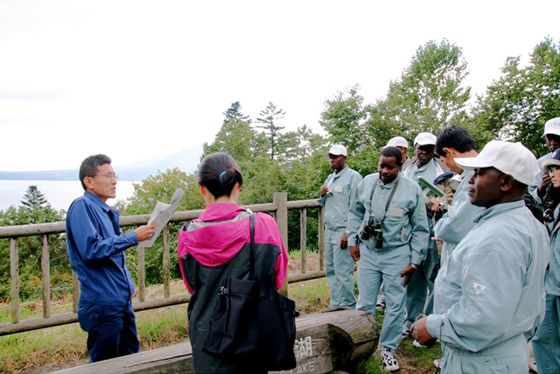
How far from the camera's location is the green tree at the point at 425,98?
35781mm

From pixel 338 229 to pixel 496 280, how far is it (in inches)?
156

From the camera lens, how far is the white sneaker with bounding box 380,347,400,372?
4137 millimetres

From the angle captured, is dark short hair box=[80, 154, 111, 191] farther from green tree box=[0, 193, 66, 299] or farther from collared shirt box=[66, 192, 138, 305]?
green tree box=[0, 193, 66, 299]

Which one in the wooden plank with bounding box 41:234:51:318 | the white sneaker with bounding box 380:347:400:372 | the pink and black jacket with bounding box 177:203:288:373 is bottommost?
the white sneaker with bounding box 380:347:400:372

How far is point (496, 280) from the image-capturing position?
185 cm

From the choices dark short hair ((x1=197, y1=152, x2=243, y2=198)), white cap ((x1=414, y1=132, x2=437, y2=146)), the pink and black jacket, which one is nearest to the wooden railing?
the pink and black jacket

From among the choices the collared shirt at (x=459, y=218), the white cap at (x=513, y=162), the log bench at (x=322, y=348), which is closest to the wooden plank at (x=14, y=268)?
the log bench at (x=322, y=348)

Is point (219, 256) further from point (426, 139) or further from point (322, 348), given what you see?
point (426, 139)

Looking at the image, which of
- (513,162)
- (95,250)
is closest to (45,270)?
(95,250)

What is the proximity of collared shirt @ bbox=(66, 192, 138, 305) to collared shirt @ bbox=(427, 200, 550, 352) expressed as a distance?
215 cm

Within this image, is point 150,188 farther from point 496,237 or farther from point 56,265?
point 496,237

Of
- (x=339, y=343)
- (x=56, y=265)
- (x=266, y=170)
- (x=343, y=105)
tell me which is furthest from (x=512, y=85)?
(x=339, y=343)

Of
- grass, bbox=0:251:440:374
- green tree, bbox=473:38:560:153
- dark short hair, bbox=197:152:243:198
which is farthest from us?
green tree, bbox=473:38:560:153

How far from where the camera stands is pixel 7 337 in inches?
190
